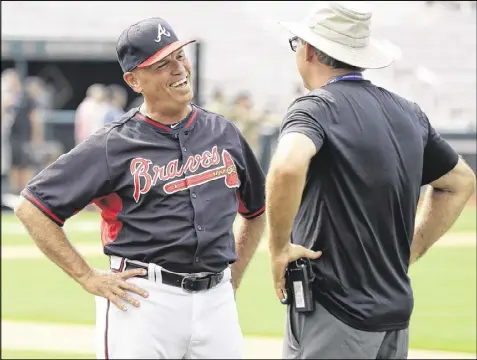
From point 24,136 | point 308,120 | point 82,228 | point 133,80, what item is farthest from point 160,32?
point 24,136

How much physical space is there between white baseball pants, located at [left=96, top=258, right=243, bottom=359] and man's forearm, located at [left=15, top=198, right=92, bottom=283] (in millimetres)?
230

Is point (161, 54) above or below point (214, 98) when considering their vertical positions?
above

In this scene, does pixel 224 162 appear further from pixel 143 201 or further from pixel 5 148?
pixel 5 148

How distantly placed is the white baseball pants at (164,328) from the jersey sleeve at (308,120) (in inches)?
34.6

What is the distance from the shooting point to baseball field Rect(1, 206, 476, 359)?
873 cm

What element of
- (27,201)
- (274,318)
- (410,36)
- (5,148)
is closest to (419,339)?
(274,318)

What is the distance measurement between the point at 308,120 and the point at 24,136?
1773 centimetres

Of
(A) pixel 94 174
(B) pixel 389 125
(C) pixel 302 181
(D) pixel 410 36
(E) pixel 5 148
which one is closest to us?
(C) pixel 302 181

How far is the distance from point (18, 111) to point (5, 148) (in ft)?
2.54

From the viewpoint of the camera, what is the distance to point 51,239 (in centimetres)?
447

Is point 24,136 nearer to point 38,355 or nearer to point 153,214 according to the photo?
point 38,355

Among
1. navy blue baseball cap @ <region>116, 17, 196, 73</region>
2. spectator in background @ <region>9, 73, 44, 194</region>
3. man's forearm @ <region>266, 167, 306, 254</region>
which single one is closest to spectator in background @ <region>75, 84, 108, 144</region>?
spectator in background @ <region>9, 73, 44, 194</region>

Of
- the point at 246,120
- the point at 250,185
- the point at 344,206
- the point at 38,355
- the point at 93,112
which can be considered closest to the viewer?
the point at 344,206

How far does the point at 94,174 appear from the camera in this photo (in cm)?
438
